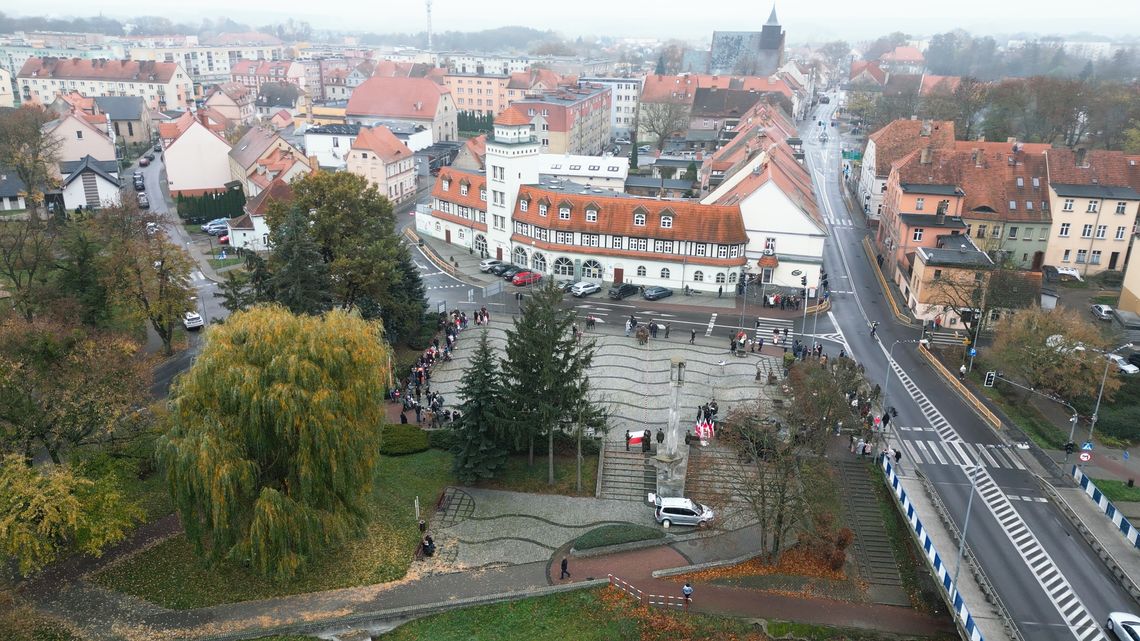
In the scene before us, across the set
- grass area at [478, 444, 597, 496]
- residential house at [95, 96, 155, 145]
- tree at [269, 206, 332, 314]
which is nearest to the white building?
residential house at [95, 96, 155, 145]

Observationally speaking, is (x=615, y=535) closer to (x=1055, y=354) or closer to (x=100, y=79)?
(x=1055, y=354)

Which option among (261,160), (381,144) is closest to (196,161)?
(261,160)

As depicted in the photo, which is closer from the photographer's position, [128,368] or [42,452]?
[128,368]

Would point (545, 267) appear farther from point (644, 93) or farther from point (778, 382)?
point (644, 93)

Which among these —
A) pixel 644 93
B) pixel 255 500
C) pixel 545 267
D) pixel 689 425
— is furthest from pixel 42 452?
pixel 644 93

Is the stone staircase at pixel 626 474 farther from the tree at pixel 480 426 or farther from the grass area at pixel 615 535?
the tree at pixel 480 426

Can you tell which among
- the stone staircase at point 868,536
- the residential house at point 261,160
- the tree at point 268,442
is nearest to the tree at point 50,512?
the tree at point 268,442

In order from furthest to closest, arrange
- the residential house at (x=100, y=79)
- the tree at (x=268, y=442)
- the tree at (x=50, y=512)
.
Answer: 1. the residential house at (x=100, y=79)
2. the tree at (x=268, y=442)
3. the tree at (x=50, y=512)
